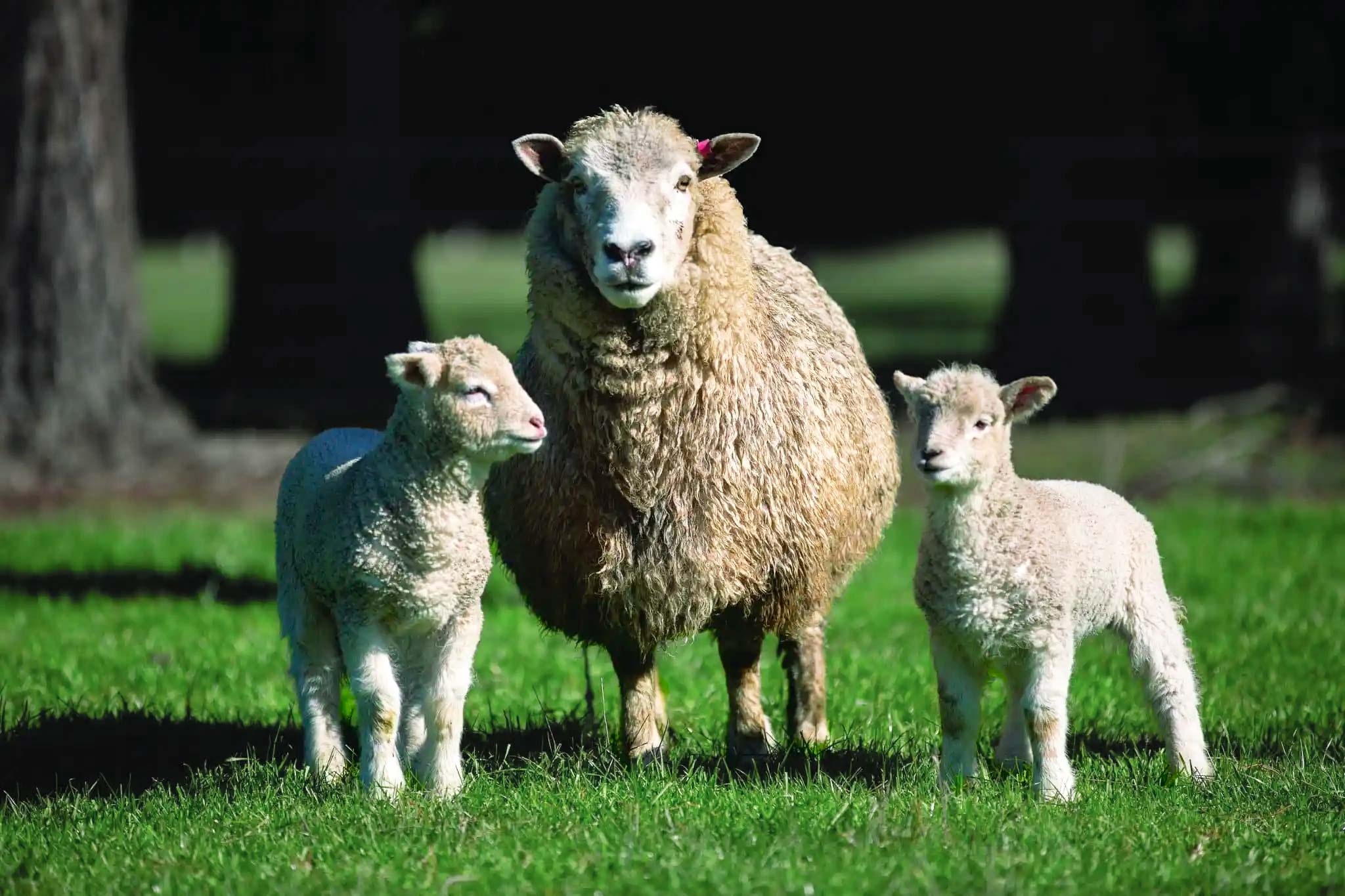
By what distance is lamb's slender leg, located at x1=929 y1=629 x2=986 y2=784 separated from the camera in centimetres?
511

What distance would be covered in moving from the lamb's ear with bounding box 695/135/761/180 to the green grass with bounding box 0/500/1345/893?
190 centimetres

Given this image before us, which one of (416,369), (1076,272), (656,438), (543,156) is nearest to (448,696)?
(416,369)

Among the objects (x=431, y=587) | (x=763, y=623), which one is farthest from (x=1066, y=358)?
(x=431, y=587)

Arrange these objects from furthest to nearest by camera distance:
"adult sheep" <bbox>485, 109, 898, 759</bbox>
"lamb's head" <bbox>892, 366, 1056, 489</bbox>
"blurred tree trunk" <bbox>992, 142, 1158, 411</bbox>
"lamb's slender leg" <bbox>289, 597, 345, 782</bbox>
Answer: "blurred tree trunk" <bbox>992, 142, 1158, 411</bbox>
"adult sheep" <bbox>485, 109, 898, 759</bbox>
"lamb's slender leg" <bbox>289, 597, 345, 782</bbox>
"lamb's head" <bbox>892, 366, 1056, 489</bbox>

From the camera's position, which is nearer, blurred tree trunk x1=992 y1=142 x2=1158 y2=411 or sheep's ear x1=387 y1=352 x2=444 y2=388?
sheep's ear x1=387 y1=352 x2=444 y2=388

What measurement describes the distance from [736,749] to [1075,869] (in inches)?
Answer: 71.0

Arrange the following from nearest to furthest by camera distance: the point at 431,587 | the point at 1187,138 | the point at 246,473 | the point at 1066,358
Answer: the point at 431,587 → the point at 246,473 → the point at 1066,358 → the point at 1187,138

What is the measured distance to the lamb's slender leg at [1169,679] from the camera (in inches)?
211

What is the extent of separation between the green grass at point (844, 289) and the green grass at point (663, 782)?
7.56 m

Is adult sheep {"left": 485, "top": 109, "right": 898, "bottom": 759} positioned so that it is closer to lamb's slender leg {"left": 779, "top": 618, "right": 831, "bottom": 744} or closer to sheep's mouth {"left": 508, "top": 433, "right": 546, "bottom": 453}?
lamb's slender leg {"left": 779, "top": 618, "right": 831, "bottom": 744}

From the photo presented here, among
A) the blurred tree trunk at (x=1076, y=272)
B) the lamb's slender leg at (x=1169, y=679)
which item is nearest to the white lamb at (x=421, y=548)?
the lamb's slender leg at (x=1169, y=679)

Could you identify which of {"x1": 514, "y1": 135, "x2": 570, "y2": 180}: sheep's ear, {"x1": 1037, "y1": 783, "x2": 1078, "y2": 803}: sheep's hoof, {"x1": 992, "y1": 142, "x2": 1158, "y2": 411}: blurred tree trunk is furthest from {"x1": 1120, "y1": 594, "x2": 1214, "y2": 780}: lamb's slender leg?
{"x1": 992, "y1": 142, "x2": 1158, "y2": 411}: blurred tree trunk

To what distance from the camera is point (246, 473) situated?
12.2m

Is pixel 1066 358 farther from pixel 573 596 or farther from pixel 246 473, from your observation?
pixel 573 596
